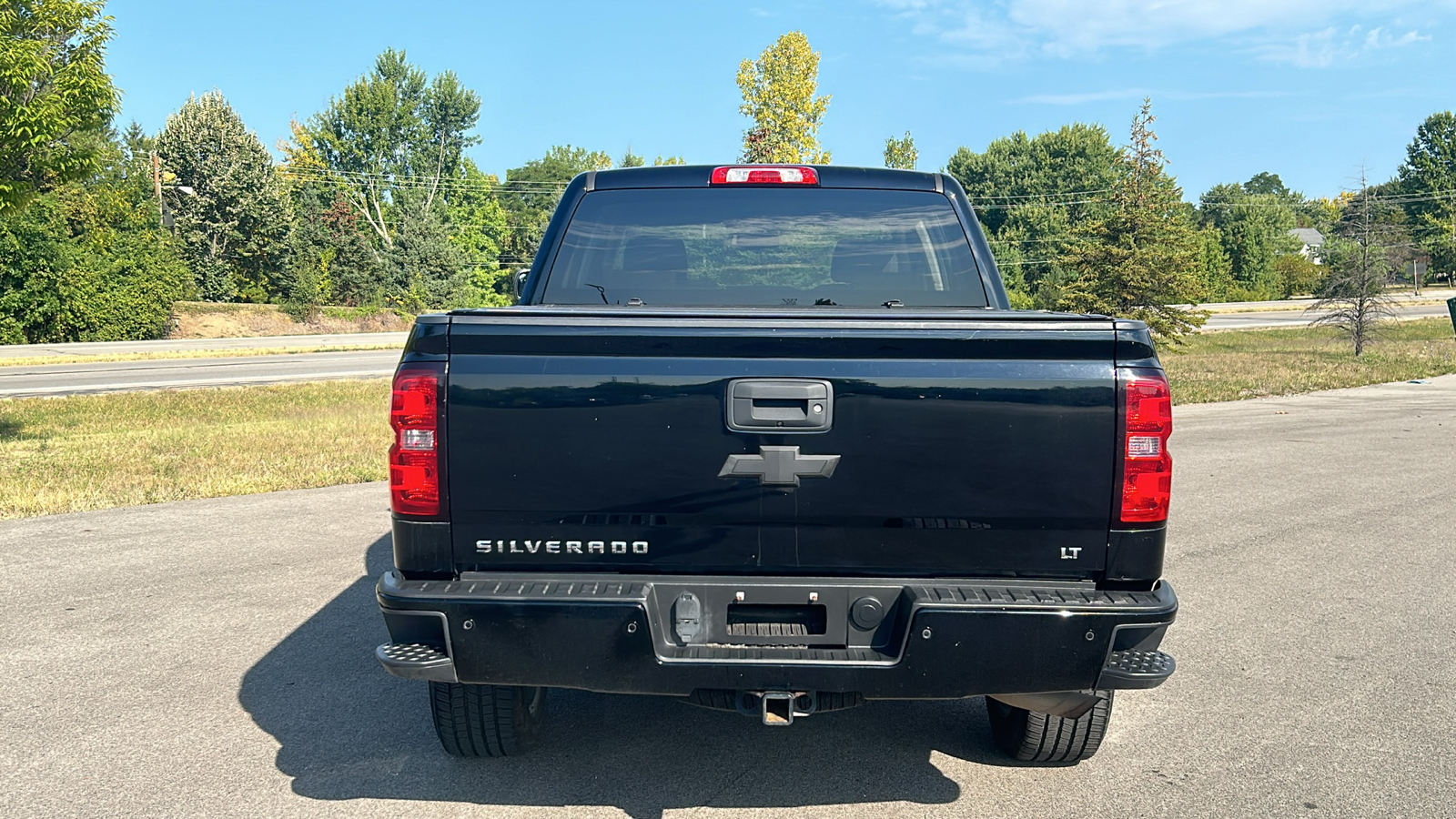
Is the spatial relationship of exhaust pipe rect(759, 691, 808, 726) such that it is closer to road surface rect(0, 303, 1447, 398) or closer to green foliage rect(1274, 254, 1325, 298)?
road surface rect(0, 303, 1447, 398)

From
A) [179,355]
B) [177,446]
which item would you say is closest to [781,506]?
[177,446]

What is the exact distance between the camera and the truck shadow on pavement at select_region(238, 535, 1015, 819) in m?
3.54

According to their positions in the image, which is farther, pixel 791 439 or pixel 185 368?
pixel 185 368

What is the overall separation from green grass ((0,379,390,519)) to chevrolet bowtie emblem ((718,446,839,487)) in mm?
7756

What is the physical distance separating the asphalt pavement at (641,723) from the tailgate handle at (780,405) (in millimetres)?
1297

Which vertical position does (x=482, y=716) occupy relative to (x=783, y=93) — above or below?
below

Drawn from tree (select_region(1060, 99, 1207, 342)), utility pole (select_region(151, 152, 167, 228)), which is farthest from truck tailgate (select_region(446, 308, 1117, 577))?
utility pole (select_region(151, 152, 167, 228))

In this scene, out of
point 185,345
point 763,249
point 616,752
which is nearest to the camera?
point 616,752

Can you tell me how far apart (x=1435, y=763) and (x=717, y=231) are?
322 cm

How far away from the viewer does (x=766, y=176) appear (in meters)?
4.51

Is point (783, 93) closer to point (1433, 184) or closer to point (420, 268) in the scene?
point (420, 268)

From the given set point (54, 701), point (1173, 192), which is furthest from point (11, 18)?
point (1173, 192)

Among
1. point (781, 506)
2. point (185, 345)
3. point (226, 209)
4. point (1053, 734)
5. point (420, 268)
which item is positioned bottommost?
point (185, 345)

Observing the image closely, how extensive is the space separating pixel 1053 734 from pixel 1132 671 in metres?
0.82
